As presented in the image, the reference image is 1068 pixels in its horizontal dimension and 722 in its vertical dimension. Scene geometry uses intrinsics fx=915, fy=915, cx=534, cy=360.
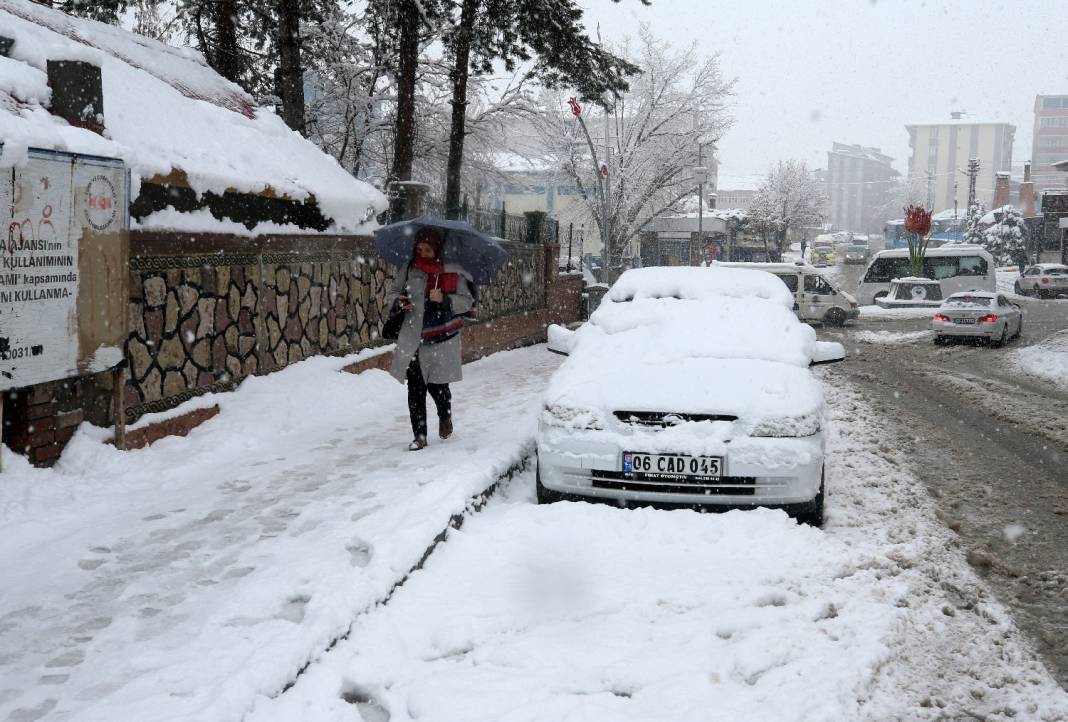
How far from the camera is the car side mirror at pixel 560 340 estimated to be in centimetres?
721

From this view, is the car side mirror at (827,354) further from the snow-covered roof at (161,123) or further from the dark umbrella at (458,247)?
the snow-covered roof at (161,123)

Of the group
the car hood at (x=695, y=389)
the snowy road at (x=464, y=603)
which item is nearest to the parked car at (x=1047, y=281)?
the snowy road at (x=464, y=603)

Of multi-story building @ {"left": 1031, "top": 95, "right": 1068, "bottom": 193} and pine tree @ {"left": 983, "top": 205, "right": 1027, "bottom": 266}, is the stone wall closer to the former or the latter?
pine tree @ {"left": 983, "top": 205, "right": 1027, "bottom": 266}

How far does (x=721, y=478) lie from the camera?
5387mm

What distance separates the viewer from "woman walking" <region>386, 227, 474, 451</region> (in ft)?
24.1

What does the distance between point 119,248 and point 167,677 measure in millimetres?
3790

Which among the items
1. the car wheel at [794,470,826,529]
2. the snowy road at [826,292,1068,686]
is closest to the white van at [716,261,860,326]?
the snowy road at [826,292,1068,686]

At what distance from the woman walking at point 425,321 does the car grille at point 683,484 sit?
235 cm

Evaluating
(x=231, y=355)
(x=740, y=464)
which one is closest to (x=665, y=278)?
(x=740, y=464)

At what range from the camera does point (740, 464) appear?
5.36 metres

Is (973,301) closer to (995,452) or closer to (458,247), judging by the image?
→ (995,452)

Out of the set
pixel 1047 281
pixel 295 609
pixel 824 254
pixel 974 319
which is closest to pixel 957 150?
pixel 824 254

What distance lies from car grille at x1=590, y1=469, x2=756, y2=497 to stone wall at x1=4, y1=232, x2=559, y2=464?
143 inches

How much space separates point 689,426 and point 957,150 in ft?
631
